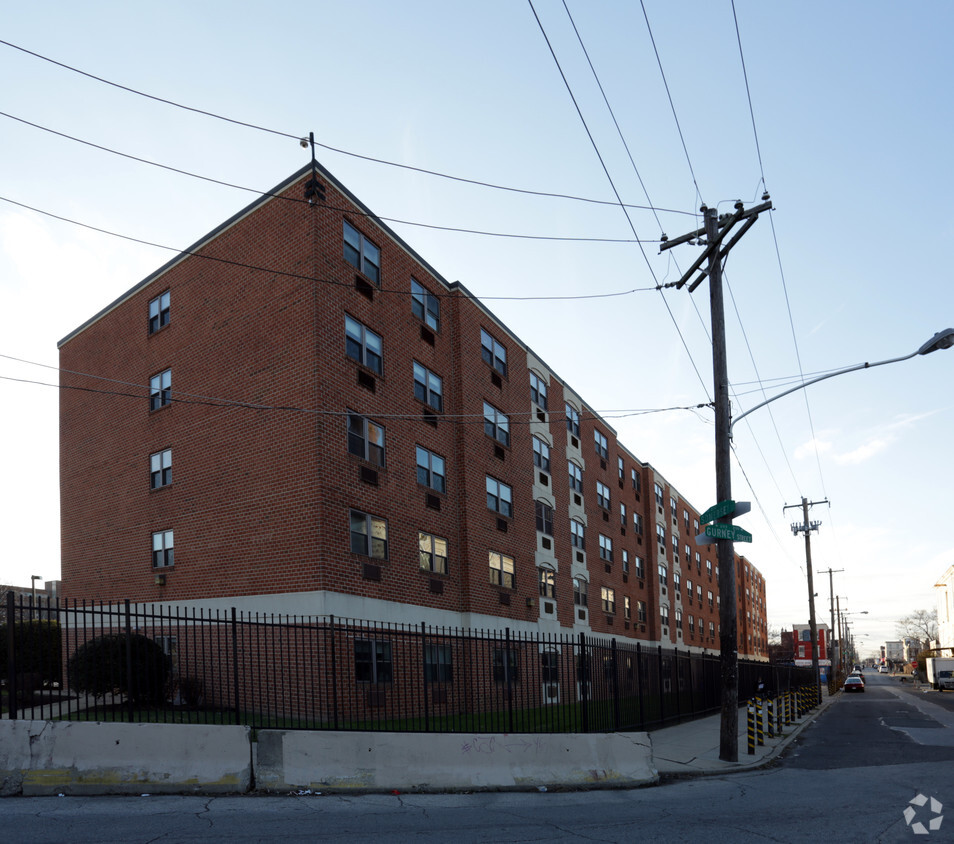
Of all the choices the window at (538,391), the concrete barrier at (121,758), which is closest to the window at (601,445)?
the window at (538,391)

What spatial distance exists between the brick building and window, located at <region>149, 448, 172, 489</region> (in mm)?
87

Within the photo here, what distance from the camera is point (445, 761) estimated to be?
13586 mm

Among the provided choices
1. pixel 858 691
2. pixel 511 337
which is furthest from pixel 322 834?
pixel 858 691

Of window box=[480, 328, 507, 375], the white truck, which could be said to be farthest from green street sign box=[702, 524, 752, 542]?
the white truck

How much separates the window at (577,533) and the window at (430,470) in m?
13.1

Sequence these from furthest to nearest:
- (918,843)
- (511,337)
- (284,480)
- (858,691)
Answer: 1. (858,691)
2. (511,337)
3. (284,480)
4. (918,843)

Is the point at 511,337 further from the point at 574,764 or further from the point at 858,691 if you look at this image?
the point at 858,691

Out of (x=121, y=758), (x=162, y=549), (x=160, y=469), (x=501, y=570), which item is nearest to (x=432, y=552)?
(x=501, y=570)

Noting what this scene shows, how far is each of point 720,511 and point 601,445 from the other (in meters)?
29.3

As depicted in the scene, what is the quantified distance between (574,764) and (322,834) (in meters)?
5.98

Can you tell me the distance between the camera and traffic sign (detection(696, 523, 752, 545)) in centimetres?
1786

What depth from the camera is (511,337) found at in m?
35.9

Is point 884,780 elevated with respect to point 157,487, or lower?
lower

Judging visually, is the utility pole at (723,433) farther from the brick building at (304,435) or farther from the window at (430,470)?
the window at (430,470)
